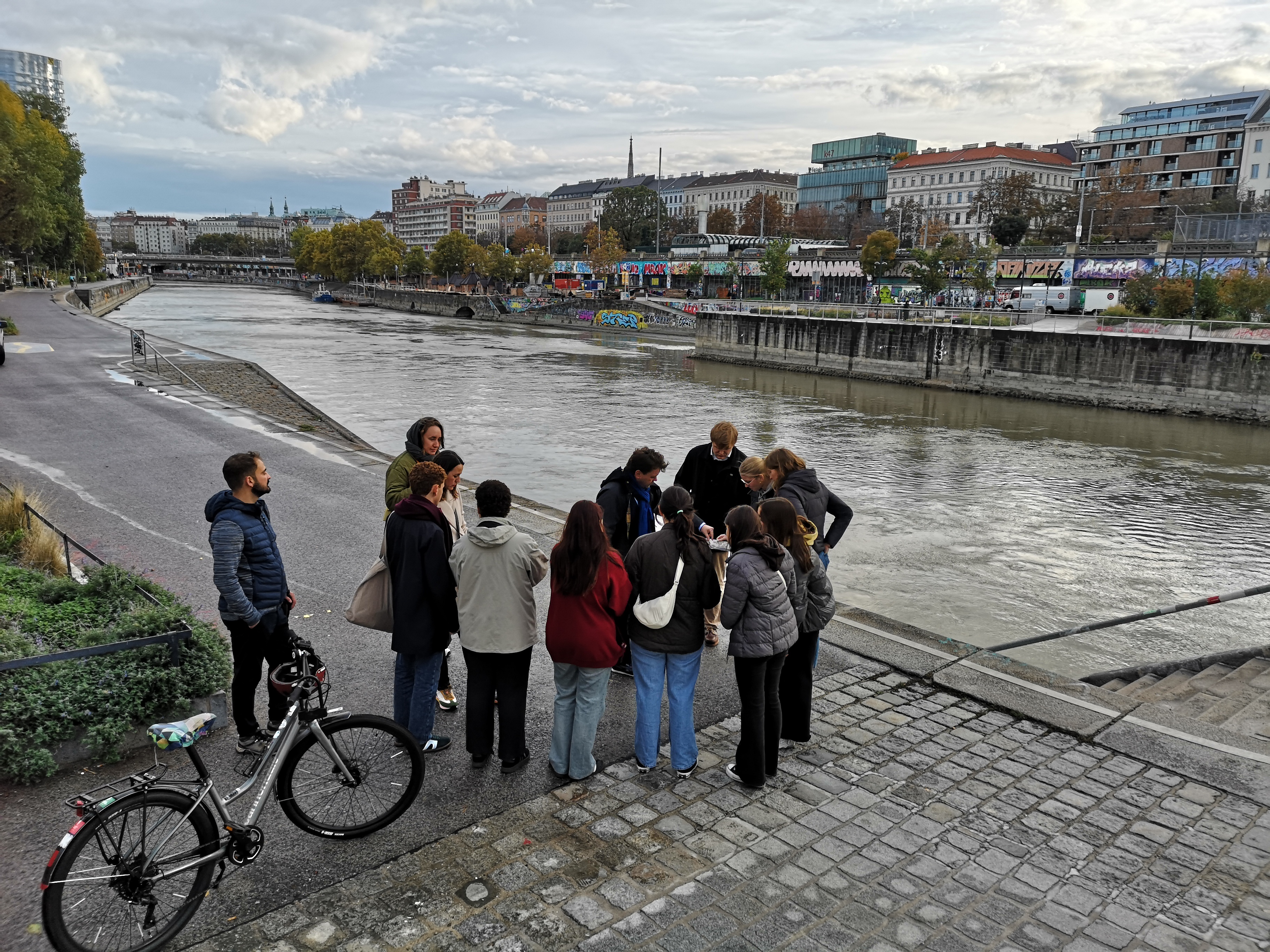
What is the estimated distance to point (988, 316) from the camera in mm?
41812

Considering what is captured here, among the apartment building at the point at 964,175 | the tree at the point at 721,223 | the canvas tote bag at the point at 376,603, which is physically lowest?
the canvas tote bag at the point at 376,603

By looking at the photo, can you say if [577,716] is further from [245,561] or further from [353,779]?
[245,561]

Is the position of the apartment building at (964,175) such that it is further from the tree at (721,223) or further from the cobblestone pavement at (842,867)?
the cobblestone pavement at (842,867)

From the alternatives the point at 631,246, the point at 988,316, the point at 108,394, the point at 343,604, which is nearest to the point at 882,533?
the point at 343,604

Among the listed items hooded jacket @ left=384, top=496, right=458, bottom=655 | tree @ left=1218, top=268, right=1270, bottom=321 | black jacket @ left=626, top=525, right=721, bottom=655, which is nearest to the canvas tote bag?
hooded jacket @ left=384, top=496, right=458, bottom=655

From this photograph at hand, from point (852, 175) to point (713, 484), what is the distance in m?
152

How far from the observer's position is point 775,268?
273ft

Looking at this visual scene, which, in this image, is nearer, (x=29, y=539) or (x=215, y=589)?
(x=29, y=539)

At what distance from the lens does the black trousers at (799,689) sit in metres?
5.84

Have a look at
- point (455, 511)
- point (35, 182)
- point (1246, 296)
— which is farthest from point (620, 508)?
point (35, 182)

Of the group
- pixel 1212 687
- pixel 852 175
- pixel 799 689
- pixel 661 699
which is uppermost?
pixel 852 175

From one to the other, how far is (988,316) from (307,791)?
140 ft

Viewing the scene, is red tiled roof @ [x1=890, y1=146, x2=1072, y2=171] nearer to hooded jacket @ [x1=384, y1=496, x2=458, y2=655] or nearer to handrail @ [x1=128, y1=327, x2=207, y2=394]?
handrail @ [x1=128, y1=327, x2=207, y2=394]

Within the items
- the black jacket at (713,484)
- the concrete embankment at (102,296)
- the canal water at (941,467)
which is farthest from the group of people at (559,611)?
the concrete embankment at (102,296)
